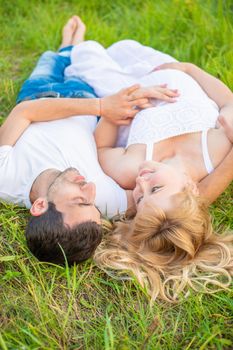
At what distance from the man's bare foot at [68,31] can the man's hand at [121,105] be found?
1.20 m

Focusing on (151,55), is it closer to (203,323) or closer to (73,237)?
(73,237)

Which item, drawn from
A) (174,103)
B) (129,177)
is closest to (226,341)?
(129,177)

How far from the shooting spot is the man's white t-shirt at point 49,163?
9.83 feet

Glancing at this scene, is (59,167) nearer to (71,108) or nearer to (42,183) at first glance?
(42,183)

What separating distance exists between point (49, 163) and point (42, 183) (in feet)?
0.62

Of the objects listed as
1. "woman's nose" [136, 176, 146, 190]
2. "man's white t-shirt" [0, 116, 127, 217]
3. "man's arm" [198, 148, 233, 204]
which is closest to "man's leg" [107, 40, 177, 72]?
"man's white t-shirt" [0, 116, 127, 217]

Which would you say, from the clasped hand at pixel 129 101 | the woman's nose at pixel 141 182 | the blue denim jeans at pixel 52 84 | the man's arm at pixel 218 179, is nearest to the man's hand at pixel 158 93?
the clasped hand at pixel 129 101

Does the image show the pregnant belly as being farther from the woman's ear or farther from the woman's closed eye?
the woman's closed eye

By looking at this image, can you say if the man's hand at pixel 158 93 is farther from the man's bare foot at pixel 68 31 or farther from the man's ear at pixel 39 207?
A: the man's bare foot at pixel 68 31

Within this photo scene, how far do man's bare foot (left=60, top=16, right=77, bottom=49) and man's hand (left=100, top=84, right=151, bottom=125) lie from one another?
3.95 ft

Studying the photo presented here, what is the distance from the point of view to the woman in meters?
2.71

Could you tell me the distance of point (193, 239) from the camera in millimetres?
2766

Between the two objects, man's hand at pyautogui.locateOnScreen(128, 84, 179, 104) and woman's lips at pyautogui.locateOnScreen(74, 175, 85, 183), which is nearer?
woman's lips at pyautogui.locateOnScreen(74, 175, 85, 183)

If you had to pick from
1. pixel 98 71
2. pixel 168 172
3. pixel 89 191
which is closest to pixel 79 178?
pixel 89 191
